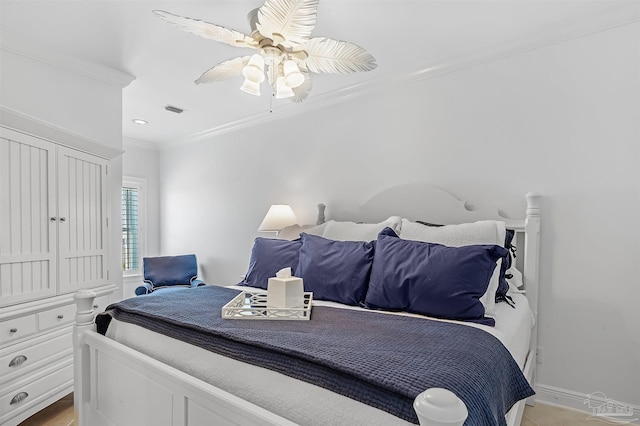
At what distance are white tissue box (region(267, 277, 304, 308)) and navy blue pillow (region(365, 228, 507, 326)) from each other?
1.45 ft

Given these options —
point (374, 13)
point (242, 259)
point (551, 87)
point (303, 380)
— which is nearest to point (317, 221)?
point (242, 259)

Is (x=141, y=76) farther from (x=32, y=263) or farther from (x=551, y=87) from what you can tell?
(x=551, y=87)

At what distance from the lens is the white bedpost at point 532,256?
222cm

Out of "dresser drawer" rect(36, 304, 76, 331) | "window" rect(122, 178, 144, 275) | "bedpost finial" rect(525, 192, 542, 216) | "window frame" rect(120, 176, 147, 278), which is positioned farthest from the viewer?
"window frame" rect(120, 176, 147, 278)

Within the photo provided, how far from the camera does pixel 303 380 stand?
105 centimetres

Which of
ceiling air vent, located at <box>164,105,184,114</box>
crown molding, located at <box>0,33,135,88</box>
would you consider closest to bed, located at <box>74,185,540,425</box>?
crown molding, located at <box>0,33,135,88</box>

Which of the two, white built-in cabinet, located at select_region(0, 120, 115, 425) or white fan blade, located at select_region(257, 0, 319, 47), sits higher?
white fan blade, located at select_region(257, 0, 319, 47)

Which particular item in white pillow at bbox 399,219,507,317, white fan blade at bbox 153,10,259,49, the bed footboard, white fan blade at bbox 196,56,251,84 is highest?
white fan blade at bbox 153,10,259,49

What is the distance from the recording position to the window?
4.79m

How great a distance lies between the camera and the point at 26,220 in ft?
6.71

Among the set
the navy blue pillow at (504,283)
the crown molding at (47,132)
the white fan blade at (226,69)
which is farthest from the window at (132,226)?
the navy blue pillow at (504,283)

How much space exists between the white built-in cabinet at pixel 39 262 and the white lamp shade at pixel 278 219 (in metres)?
1.35

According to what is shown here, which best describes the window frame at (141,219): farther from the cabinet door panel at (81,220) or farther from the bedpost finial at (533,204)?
the bedpost finial at (533,204)

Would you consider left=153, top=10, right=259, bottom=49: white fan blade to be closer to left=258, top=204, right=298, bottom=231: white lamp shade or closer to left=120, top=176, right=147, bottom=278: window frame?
left=258, top=204, right=298, bottom=231: white lamp shade
